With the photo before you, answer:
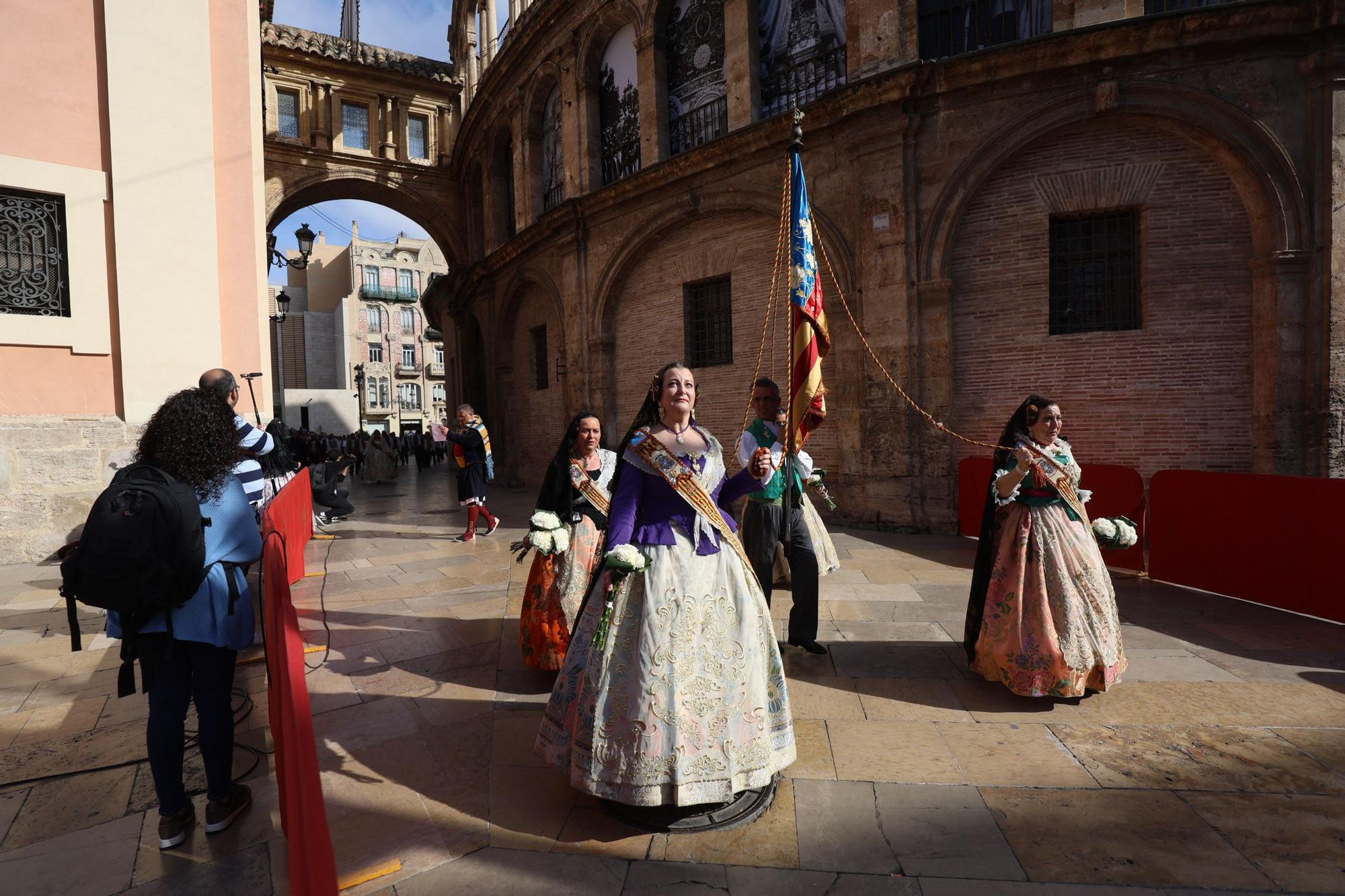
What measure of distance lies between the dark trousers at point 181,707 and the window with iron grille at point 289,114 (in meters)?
21.0

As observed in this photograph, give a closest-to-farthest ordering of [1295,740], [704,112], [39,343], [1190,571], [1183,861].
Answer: [1183,861], [1295,740], [1190,571], [39,343], [704,112]

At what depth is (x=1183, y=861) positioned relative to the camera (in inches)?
97.5

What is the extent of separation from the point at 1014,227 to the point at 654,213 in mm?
6109

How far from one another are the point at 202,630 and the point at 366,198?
870 inches

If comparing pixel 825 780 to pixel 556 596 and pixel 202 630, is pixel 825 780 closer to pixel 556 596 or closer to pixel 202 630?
pixel 556 596

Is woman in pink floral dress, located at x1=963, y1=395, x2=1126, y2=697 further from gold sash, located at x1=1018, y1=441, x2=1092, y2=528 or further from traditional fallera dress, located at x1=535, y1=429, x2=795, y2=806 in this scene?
traditional fallera dress, located at x1=535, y1=429, x2=795, y2=806

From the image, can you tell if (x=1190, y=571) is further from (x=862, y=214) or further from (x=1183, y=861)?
(x=862, y=214)

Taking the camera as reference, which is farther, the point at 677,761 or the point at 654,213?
the point at 654,213

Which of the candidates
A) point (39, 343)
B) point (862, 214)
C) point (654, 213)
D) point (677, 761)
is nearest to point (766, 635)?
point (677, 761)

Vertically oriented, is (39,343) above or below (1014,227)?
below

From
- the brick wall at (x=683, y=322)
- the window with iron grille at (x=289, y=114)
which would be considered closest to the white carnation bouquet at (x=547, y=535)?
the brick wall at (x=683, y=322)

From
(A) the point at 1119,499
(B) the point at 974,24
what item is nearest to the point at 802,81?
(B) the point at 974,24

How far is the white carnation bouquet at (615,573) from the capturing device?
8.36 ft

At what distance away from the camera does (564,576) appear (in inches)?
169
